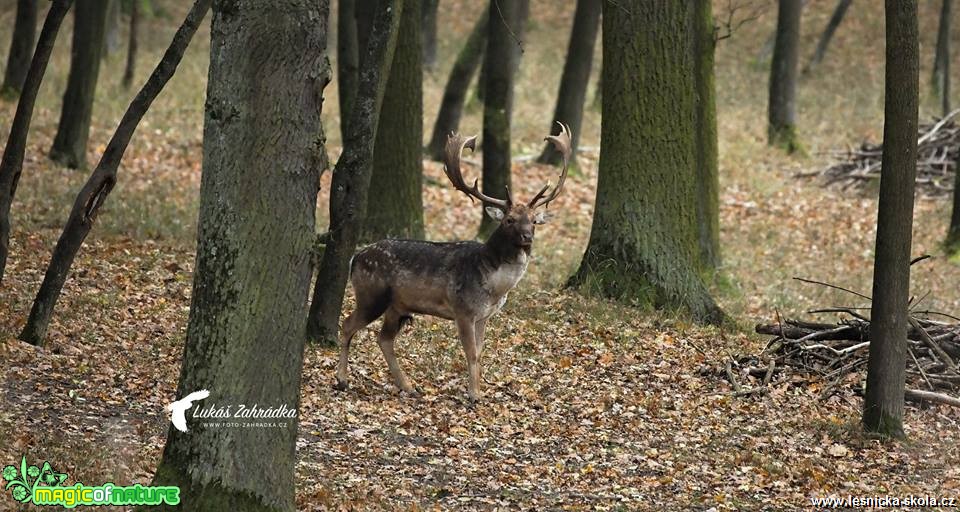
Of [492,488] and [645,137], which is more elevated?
[645,137]

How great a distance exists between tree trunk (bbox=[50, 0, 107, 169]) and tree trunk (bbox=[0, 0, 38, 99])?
2.41 m

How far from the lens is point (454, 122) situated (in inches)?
1002

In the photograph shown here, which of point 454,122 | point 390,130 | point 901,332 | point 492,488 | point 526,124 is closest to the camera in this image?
point 492,488

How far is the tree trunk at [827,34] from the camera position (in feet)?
131

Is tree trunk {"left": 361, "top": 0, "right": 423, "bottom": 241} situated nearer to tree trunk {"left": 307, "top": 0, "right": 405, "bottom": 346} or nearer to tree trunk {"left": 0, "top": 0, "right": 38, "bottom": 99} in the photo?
tree trunk {"left": 307, "top": 0, "right": 405, "bottom": 346}

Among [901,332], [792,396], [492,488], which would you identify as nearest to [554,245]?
[792,396]

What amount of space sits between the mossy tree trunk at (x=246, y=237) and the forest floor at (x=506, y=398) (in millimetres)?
1277

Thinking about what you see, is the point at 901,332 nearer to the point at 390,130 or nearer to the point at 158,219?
the point at 390,130

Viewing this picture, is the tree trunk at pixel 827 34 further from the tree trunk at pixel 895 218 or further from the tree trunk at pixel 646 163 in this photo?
the tree trunk at pixel 895 218

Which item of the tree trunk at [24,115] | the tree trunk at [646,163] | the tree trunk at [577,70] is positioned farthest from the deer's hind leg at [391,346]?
the tree trunk at [577,70]

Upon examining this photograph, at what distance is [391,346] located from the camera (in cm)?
1180

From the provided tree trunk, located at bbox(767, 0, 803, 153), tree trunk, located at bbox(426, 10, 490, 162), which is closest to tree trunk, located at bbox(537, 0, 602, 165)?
tree trunk, located at bbox(426, 10, 490, 162)

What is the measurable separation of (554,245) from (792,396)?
8.79m

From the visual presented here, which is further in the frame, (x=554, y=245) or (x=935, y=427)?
(x=554, y=245)
